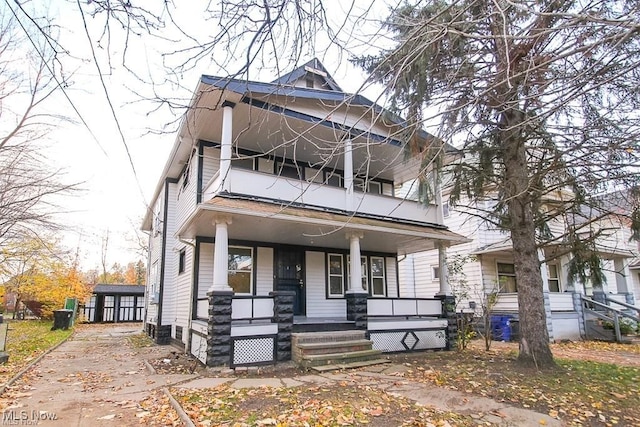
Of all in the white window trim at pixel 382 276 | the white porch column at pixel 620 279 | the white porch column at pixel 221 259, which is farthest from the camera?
the white porch column at pixel 620 279

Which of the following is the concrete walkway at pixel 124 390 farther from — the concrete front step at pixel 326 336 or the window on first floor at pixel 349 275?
the window on first floor at pixel 349 275

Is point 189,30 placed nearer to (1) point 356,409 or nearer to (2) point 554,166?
(1) point 356,409

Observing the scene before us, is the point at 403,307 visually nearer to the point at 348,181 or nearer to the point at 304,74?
the point at 348,181

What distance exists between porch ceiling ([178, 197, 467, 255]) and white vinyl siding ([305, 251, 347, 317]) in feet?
1.57

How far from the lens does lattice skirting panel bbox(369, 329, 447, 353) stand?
9812 mm

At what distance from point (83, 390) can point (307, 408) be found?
382 centimetres

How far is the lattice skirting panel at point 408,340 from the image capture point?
32.2 ft

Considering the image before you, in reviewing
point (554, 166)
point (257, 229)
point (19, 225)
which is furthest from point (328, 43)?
point (19, 225)

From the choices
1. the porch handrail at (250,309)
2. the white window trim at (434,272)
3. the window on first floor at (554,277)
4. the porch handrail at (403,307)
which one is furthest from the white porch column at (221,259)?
the window on first floor at (554,277)

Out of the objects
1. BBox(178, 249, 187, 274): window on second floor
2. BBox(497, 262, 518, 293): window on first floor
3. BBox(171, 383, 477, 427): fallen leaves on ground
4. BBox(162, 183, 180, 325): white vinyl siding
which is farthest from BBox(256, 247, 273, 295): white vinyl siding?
BBox(497, 262, 518, 293): window on first floor

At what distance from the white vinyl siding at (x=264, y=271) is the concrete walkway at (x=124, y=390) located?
335 centimetres

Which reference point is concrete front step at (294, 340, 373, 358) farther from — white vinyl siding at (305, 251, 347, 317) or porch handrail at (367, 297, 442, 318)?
white vinyl siding at (305, 251, 347, 317)

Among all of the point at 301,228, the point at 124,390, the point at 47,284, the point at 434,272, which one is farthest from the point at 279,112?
the point at 47,284

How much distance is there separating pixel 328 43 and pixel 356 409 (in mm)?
4388
